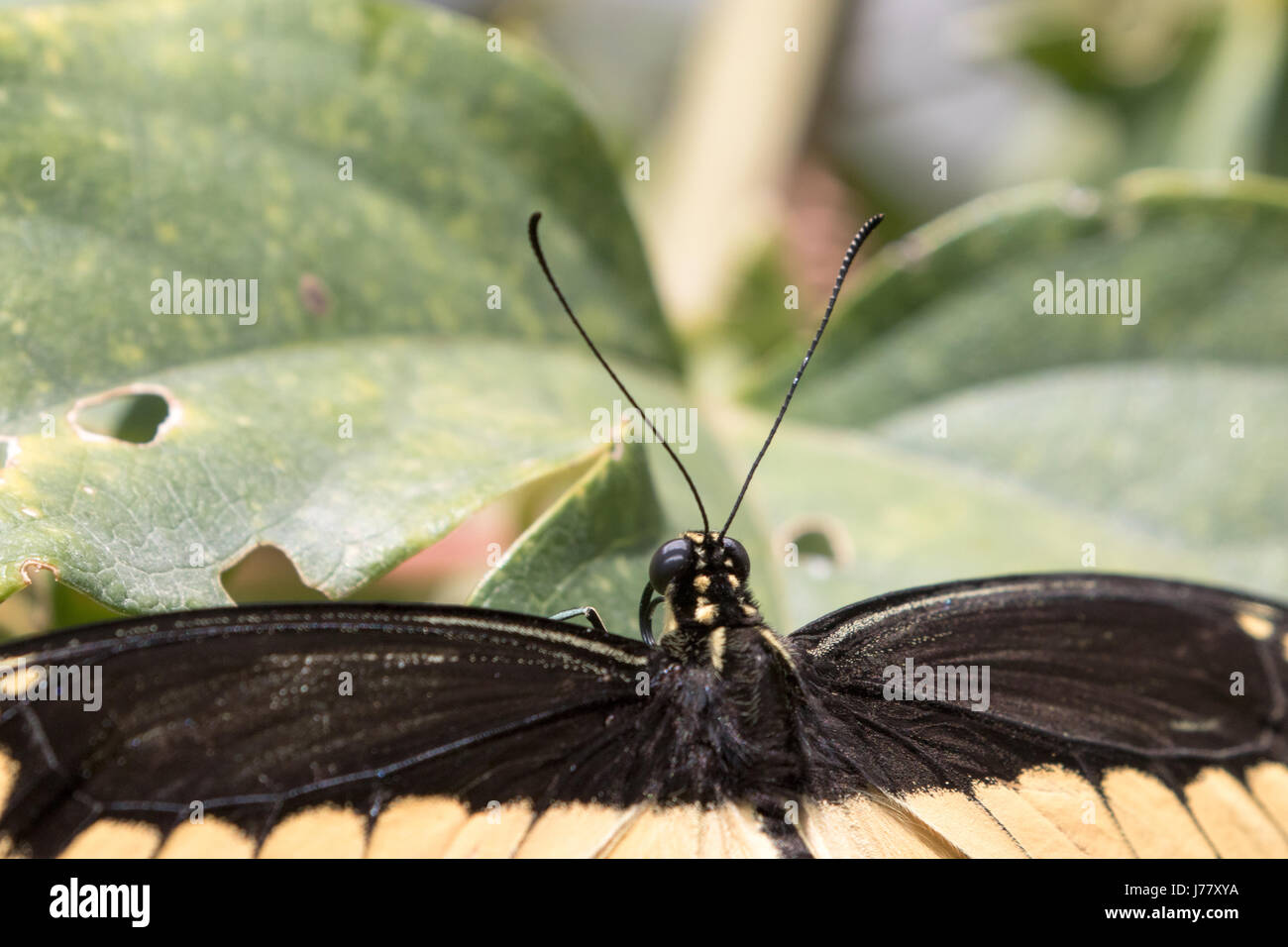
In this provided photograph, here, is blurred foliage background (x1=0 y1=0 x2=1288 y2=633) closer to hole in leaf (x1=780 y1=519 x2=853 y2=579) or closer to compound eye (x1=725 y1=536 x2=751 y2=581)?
hole in leaf (x1=780 y1=519 x2=853 y2=579)

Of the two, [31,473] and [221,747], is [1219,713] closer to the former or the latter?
[221,747]

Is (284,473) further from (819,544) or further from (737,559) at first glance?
(819,544)

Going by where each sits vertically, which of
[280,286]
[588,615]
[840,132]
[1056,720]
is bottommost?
[1056,720]

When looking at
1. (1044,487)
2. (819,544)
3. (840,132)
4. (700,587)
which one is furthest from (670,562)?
(840,132)

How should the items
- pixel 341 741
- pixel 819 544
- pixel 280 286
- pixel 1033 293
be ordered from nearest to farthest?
1. pixel 341 741
2. pixel 280 286
3. pixel 819 544
4. pixel 1033 293

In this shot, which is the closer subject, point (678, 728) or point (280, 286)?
point (678, 728)

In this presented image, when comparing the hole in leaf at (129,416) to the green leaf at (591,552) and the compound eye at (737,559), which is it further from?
the compound eye at (737,559)
